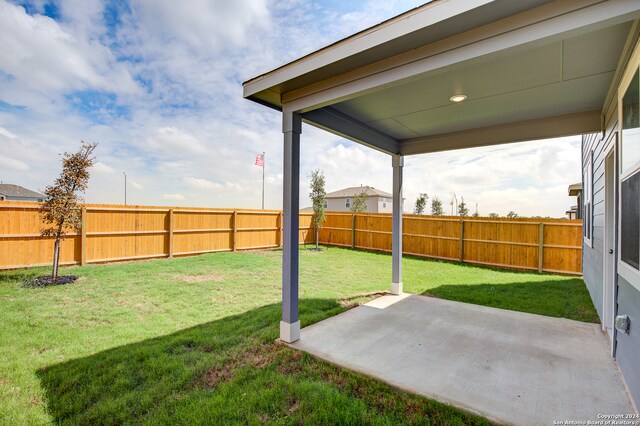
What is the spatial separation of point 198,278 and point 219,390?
486 cm

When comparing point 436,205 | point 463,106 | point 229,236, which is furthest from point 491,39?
Answer: point 436,205

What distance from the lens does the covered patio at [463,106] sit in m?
1.99

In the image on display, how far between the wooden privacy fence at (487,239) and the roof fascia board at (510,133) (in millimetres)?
5563

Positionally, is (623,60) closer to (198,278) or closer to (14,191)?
(198,278)

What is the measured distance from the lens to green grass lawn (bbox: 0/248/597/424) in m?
2.19

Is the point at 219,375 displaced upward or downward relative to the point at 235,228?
downward

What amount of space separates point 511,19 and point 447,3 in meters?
0.43

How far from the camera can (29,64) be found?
669 centimetres

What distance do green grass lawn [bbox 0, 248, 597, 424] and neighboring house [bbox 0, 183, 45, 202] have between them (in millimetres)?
22863

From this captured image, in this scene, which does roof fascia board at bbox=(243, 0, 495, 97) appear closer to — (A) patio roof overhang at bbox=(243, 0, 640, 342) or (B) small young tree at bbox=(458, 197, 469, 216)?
(A) patio roof overhang at bbox=(243, 0, 640, 342)

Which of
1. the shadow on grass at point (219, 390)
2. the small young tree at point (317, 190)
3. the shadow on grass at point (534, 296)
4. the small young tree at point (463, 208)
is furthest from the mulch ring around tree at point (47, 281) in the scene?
the small young tree at point (463, 208)

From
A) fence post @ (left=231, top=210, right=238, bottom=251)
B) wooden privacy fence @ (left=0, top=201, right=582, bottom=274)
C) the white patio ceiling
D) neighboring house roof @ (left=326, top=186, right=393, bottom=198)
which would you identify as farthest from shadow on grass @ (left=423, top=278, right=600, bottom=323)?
neighboring house roof @ (left=326, top=186, right=393, bottom=198)

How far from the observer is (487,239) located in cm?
953

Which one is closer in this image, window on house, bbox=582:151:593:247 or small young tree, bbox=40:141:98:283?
window on house, bbox=582:151:593:247
